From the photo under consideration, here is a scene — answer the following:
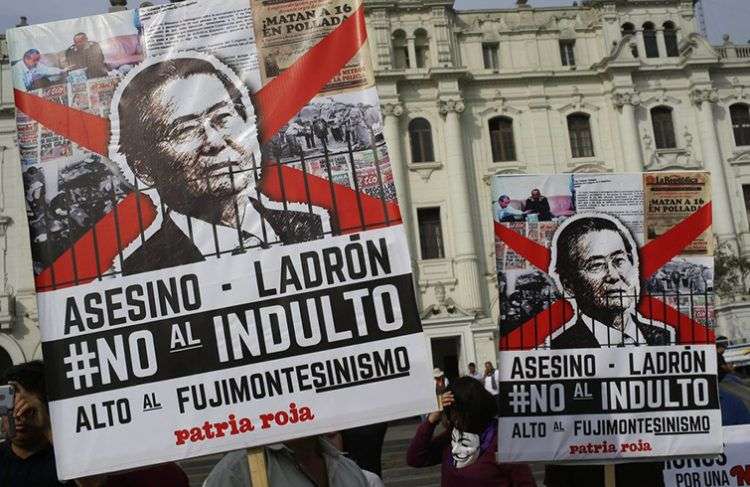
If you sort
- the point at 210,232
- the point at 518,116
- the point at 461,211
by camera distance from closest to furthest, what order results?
the point at 210,232
the point at 461,211
the point at 518,116

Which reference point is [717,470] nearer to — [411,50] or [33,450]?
[33,450]

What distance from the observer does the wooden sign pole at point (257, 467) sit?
237 cm

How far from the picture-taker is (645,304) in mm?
4168

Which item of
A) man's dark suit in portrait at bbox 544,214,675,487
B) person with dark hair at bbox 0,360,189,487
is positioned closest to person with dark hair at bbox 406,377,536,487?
man's dark suit in portrait at bbox 544,214,675,487

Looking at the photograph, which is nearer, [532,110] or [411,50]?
[411,50]

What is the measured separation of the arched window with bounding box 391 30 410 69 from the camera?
2534 centimetres

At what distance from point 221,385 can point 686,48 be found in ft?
88.3

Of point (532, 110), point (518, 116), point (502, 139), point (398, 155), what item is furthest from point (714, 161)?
point (398, 155)

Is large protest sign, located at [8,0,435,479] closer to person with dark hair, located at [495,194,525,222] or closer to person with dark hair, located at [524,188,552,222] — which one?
person with dark hair, located at [495,194,525,222]

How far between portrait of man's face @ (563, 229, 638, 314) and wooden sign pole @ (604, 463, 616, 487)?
0.81 meters

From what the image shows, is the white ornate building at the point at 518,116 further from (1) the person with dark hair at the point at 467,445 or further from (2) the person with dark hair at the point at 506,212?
(1) the person with dark hair at the point at 467,445

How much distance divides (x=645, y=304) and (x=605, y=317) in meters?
0.24

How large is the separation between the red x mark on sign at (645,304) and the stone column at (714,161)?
73.7 ft

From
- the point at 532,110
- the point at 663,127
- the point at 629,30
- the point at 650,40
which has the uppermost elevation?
the point at 629,30
